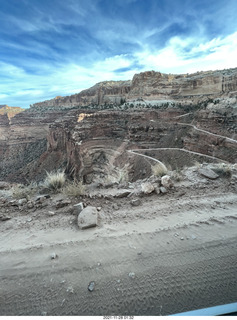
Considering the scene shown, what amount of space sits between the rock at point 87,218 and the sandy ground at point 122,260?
0.36ft

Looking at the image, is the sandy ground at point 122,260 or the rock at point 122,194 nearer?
the sandy ground at point 122,260

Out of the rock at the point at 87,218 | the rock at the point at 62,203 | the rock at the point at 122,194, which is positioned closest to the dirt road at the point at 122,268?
the rock at the point at 87,218

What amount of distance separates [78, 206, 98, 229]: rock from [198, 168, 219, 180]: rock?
3.03 m

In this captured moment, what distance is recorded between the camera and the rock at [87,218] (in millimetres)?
2525

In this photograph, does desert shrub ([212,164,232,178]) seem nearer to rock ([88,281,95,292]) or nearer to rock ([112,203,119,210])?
rock ([112,203,119,210])

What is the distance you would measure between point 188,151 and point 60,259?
64.1 ft

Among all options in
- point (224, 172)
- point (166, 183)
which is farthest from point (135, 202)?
point (224, 172)

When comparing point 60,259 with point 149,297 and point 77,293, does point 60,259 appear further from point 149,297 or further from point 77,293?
point 149,297

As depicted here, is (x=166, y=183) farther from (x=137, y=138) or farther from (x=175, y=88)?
(x=175, y=88)

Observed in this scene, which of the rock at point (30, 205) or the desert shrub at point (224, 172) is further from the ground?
the rock at point (30, 205)

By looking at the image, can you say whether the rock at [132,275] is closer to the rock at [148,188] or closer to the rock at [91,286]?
the rock at [91,286]

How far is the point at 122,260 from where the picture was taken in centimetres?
194

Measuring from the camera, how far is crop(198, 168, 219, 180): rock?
13.2 ft

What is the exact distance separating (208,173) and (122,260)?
3.35 metres
